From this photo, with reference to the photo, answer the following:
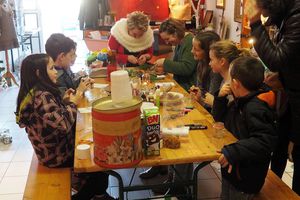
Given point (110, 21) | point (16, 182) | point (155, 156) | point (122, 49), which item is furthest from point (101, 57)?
point (110, 21)

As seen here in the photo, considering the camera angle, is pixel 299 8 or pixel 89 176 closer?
pixel 299 8

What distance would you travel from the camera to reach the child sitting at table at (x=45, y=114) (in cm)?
203

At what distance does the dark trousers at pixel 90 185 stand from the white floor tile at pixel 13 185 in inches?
29.9

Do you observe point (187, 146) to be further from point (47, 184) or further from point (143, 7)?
point (143, 7)

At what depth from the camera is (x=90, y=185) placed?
7.94 feet

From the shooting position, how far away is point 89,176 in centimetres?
242

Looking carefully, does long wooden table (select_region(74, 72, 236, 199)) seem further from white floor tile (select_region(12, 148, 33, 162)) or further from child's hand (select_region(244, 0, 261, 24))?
white floor tile (select_region(12, 148, 33, 162))

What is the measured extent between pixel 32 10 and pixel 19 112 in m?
6.72

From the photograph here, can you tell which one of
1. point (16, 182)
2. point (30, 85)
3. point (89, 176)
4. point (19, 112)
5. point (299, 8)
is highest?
point (299, 8)

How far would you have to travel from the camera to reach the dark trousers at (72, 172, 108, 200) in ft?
7.91

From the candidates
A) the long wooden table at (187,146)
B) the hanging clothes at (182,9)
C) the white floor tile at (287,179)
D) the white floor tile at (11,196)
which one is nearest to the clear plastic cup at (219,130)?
the long wooden table at (187,146)

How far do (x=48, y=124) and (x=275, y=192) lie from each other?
1282mm

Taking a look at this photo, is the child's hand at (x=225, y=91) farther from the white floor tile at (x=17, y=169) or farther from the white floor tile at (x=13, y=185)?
the white floor tile at (x=17, y=169)

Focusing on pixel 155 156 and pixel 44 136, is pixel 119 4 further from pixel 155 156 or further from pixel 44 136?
pixel 155 156
